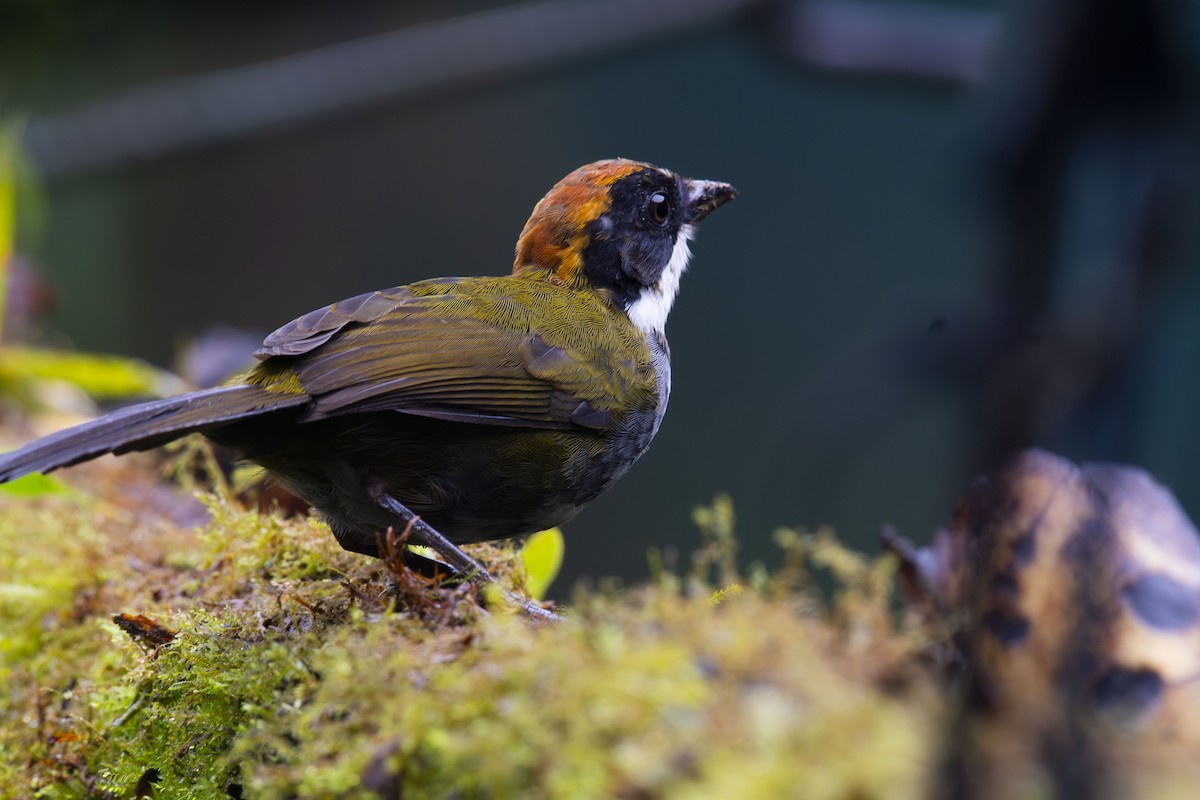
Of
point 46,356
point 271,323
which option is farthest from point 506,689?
point 271,323

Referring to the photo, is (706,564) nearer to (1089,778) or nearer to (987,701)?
(987,701)

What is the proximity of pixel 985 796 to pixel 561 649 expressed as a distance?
623 mm

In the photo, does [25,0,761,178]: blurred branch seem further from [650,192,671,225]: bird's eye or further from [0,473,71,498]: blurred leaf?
[0,473,71,498]: blurred leaf

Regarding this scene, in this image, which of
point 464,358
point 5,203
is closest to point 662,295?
point 464,358

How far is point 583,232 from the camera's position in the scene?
2.91m

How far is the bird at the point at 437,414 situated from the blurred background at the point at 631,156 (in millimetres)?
556

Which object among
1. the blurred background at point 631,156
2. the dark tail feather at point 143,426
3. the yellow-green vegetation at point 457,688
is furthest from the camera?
the blurred background at point 631,156

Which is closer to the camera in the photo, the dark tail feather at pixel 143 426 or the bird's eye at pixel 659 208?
the dark tail feather at pixel 143 426

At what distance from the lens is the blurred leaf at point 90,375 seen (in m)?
4.14

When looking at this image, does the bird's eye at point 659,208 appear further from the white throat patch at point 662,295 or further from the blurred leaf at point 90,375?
the blurred leaf at point 90,375

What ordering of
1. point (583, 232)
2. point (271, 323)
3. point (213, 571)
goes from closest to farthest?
point (213, 571), point (583, 232), point (271, 323)

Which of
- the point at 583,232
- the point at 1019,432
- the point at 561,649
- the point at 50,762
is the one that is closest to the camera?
the point at 1019,432

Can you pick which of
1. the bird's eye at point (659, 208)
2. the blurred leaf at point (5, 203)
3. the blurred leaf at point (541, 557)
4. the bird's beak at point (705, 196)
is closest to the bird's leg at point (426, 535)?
the blurred leaf at point (541, 557)

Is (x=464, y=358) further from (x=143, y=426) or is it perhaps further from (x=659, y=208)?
(x=659, y=208)
